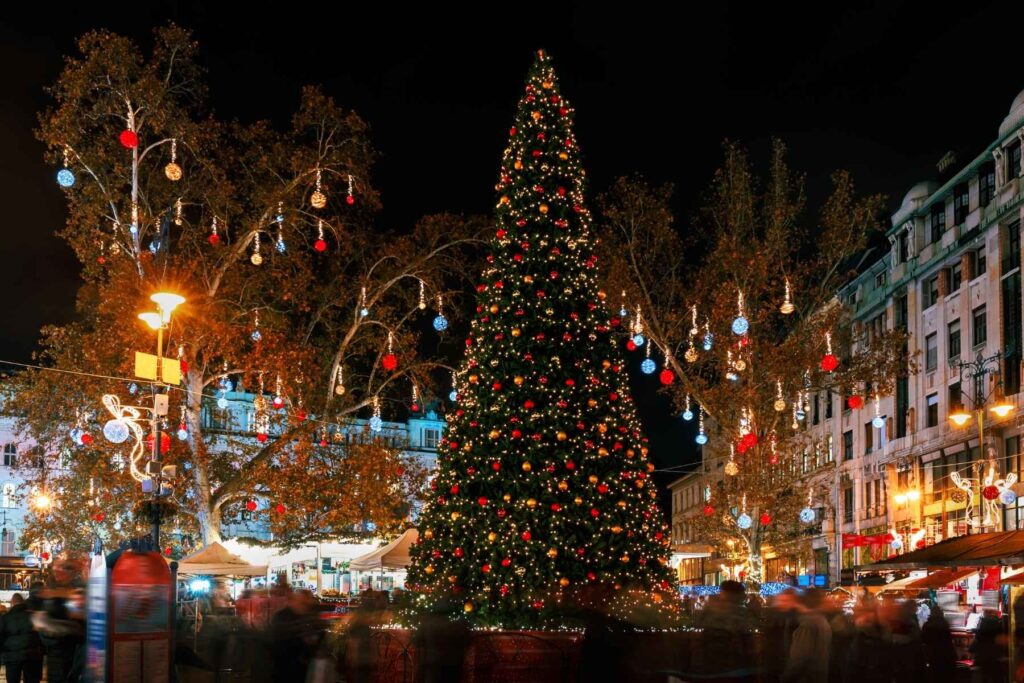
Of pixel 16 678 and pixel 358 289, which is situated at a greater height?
pixel 358 289

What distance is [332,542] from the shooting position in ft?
121

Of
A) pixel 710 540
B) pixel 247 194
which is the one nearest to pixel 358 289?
pixel 247 194

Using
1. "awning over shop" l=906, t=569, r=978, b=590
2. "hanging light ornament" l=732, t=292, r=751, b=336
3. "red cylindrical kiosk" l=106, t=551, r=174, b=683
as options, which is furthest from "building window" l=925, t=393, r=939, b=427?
"red cylindrical kiosk" l=106, t=551, r=174, b=683

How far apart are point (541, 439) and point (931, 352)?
Answer: 33.7 m

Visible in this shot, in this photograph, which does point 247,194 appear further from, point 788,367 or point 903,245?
point 903,245

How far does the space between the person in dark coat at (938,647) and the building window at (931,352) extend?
32.1m

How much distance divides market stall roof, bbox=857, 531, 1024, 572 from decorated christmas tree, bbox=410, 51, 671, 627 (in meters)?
5.52

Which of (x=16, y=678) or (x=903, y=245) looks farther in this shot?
(x=903, y=245)

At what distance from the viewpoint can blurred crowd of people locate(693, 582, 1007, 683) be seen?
10.9 metres

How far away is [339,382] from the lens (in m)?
34.4

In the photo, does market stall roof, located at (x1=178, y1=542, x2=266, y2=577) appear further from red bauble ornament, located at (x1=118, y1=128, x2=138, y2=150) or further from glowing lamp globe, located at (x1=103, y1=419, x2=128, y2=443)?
red bauble ornament, located at (x1=118, y1=128, x2=138, y2=150)

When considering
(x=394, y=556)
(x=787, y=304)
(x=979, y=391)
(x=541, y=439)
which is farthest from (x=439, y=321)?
(x=979, y=391)

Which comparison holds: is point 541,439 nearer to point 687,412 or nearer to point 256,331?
point 256,331

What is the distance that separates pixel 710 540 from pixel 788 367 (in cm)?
1092
